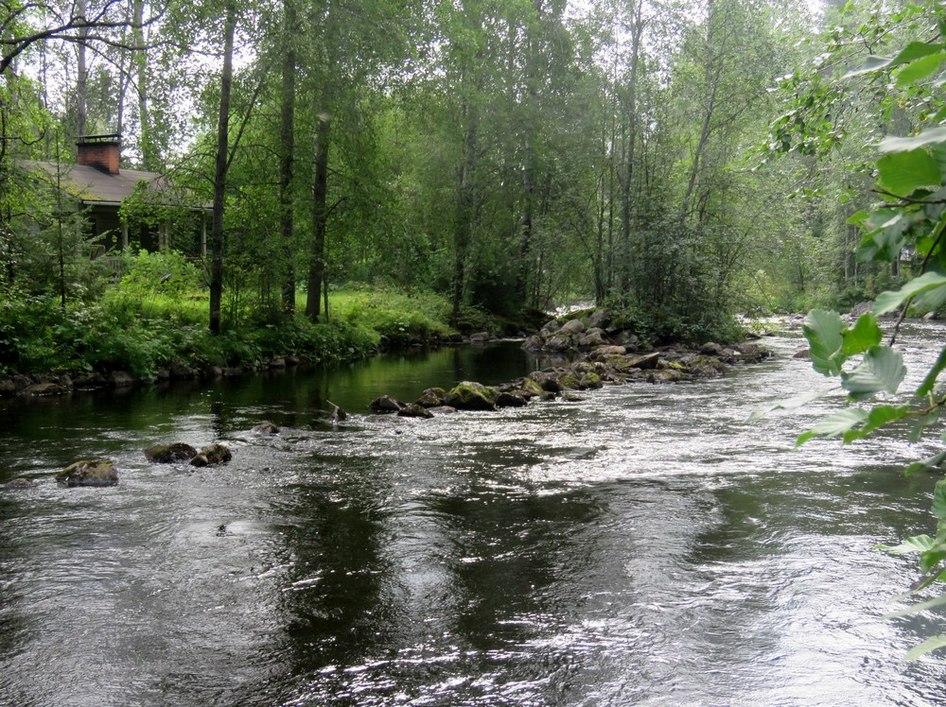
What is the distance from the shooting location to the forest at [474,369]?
4.64 m

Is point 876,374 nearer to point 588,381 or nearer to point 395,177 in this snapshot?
point 588,381

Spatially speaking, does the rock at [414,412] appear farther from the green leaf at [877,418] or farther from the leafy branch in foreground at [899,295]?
the green leaf at [877,418]

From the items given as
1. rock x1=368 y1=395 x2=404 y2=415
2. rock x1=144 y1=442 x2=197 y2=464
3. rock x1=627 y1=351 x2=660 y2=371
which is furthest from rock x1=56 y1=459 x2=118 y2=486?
rock x1=627 y1=351 x2=660 y2=371

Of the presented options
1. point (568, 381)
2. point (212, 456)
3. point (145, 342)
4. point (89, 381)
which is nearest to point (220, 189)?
point (145, 342)

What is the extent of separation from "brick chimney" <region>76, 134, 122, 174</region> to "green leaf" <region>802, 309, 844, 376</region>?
38.0 m

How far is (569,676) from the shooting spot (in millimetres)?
4703

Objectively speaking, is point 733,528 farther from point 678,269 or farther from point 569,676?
point 678,269

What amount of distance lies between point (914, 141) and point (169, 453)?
977 centimetres

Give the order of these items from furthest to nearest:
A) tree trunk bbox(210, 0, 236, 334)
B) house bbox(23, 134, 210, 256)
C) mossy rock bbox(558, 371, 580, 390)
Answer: house bbox(23, 134, 210, 256), tree trunk bbox(210, 0, 236, 334), mossy rock bbox(558, 371, 580, 390)

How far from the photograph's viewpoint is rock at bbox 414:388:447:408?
14.1m

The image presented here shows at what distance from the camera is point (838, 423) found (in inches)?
37.8

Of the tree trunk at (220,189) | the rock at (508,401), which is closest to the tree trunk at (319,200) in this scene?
the tree trunk at (220,189)

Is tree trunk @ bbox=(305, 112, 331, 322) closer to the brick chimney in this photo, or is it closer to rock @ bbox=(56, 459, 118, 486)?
rock @ bbox=(56, 459, 118, 486)

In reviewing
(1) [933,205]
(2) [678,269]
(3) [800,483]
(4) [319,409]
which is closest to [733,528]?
(3) [800,483]
